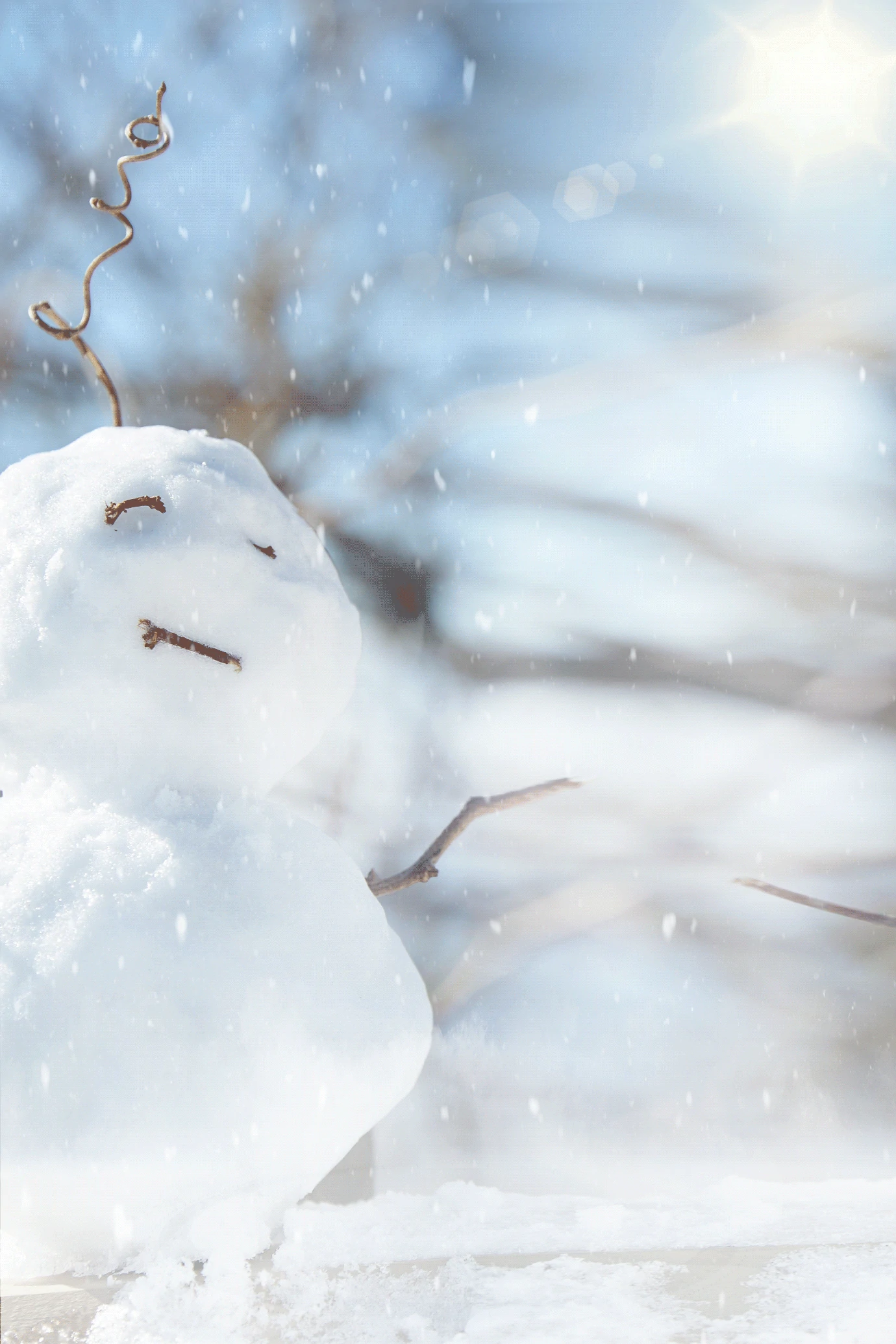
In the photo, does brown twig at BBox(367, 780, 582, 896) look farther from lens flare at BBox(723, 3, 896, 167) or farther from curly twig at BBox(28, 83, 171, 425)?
lens flare at BBox(723, 3, 896, 167)

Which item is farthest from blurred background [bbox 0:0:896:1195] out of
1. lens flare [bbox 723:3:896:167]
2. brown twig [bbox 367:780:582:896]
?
brown twig [bbox 367:780:582:896]

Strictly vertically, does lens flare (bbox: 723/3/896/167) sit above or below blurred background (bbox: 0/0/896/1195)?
above

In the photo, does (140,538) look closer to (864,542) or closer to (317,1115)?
(317,1115)

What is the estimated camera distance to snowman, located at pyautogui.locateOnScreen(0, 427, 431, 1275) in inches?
13.0

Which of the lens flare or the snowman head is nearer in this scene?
the snowman head

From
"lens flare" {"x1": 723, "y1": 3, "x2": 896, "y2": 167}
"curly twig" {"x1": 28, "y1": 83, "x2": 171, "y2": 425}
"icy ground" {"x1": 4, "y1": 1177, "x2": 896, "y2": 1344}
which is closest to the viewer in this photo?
"icy ground" {"x1": 4, "y1": 1177, "x2": 896, "y2": 1344}

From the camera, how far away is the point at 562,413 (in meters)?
0.85

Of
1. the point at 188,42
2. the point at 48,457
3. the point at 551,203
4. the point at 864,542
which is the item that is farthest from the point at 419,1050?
the point at 188,42

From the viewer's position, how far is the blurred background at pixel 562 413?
82 centimetres

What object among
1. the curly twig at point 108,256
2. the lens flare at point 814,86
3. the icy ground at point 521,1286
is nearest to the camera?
the icy ground at point 521,1286

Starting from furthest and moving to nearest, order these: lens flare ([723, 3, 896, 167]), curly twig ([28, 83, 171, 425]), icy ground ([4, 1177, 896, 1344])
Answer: lens flare ([723, 3, 896, 167]), curly twig ([28, 83, 171, 425]), icy ground ([4, 1177, 896, 1344])

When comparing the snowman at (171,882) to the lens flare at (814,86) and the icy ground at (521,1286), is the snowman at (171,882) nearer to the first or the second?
the icy ground at (521,1286)

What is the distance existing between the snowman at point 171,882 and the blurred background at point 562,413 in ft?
1.35

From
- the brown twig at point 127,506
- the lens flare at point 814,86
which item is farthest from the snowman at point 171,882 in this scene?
the lens flare at point 814,86
